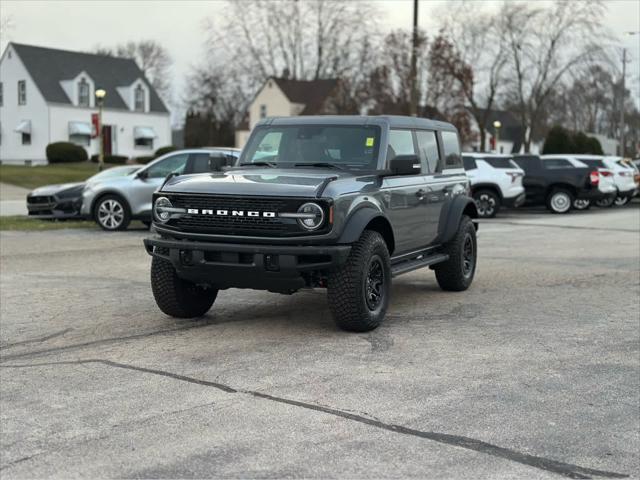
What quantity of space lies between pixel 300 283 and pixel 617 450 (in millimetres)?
3103

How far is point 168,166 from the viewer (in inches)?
693

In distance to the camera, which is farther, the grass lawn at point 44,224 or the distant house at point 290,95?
the distant house at point 290,95

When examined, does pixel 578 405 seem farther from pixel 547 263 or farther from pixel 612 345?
pixel 547 263

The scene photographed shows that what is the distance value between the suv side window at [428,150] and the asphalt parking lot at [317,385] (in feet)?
4.86

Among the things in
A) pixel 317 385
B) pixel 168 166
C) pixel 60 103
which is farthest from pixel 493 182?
pixel 60 103

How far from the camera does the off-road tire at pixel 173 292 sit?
7.85 m

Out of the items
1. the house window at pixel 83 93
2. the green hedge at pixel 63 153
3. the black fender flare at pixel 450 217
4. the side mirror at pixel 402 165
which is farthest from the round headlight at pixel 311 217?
the house window at pixel 83 93

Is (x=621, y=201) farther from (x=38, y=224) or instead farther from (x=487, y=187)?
(x=38, y=224)

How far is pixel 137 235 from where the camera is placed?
1716 centimetres

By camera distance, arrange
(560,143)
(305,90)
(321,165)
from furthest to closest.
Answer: (305,90) < (560,143) < (321,165)

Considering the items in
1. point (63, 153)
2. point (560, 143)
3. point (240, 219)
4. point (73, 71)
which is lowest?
point (240, 219)

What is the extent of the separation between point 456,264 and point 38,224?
40.3ft

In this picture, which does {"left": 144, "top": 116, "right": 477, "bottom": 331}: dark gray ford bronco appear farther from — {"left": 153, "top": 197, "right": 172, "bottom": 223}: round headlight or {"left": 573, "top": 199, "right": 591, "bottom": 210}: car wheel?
{"left": 573, "top": 199, "right": 591, "bottom": 210}: car wheel

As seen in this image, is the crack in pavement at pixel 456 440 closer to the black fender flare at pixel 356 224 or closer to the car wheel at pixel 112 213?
the black fender flare at pixel 356 224
